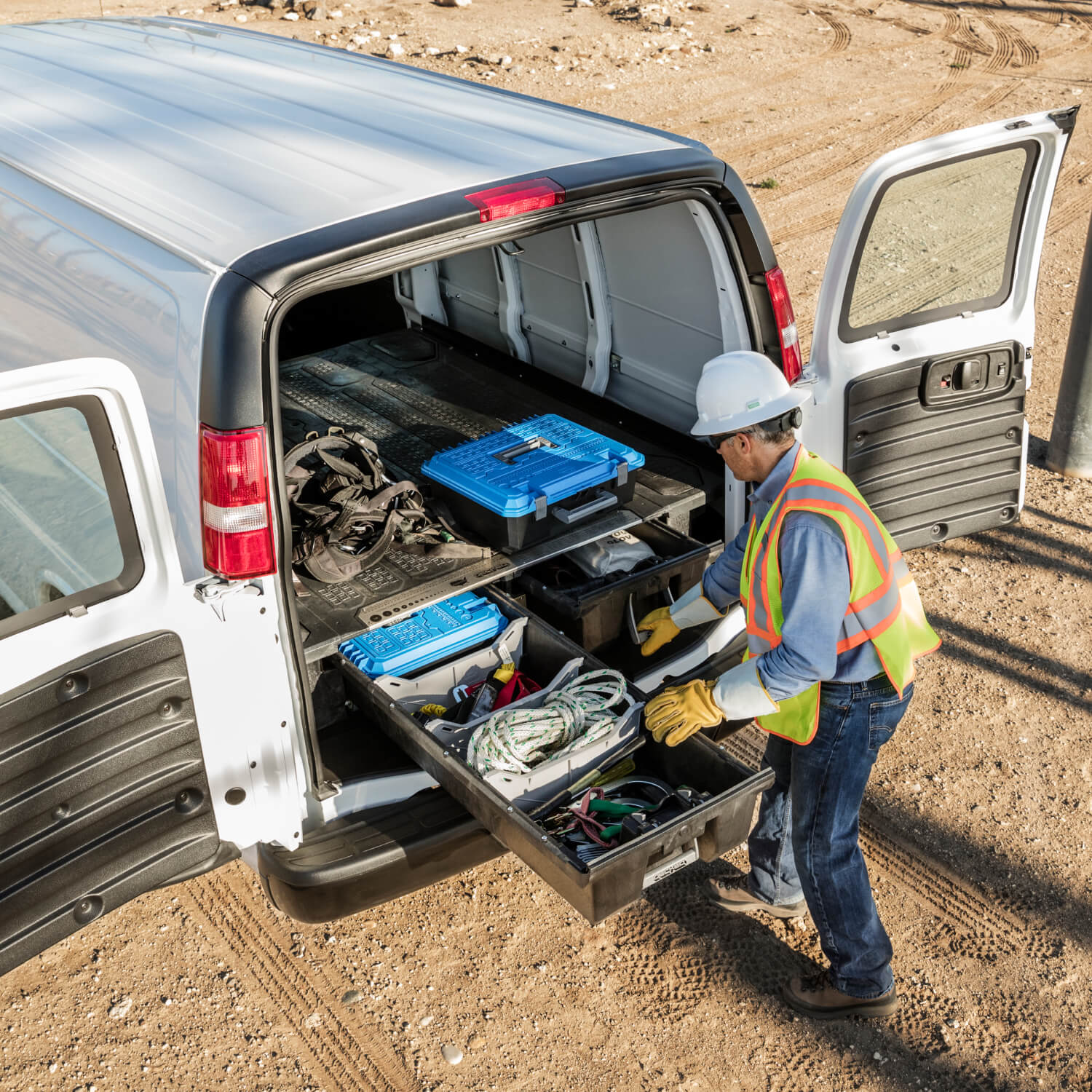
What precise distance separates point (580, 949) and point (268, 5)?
1476 cm

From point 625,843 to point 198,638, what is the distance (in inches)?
45.5

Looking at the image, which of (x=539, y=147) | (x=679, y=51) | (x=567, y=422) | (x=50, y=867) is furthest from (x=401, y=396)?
(x=679, y=51)

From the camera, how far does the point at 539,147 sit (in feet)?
11.6

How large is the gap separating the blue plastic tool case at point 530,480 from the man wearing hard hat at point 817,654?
0.79 meters

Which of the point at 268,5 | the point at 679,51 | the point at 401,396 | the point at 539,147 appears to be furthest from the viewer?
the point at 268,5

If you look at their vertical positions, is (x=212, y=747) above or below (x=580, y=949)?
above

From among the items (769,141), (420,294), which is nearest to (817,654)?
(420,294)

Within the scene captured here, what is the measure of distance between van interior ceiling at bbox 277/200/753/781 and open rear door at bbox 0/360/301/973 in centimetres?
48

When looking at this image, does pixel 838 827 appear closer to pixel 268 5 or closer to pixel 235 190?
pixel 235 190

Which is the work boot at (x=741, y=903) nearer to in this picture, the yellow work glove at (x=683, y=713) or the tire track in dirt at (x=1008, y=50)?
the yellow work glove at (x=683, y=713)

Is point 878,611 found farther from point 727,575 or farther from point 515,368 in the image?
point 515,368

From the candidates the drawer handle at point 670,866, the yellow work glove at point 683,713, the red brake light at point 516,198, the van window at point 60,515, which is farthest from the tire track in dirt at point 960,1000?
the red brake light at point 516,198

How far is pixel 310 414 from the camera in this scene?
521cm

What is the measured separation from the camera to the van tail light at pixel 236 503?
2729 mm
